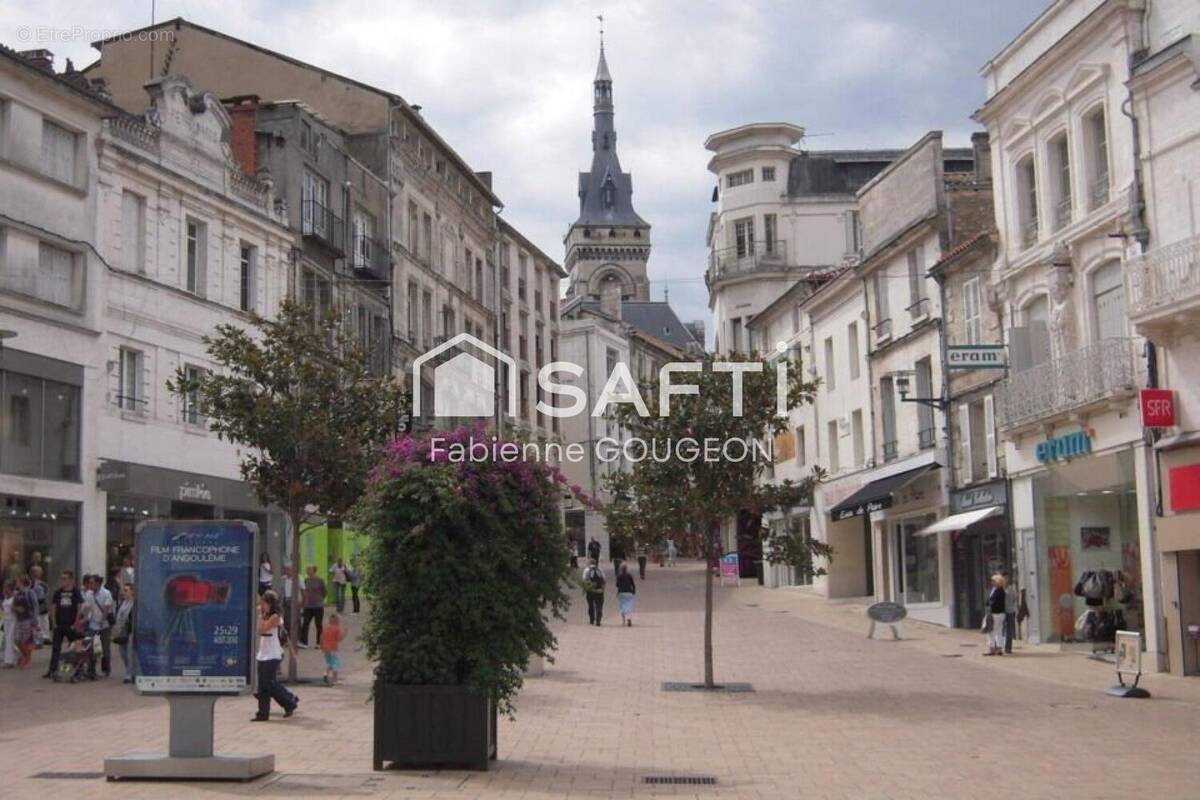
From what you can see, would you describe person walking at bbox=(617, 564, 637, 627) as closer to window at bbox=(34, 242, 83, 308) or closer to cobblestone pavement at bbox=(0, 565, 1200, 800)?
cobblestone pavement at bbox=(0, 565, 1200, 800)

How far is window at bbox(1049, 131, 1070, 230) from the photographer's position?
82.6 feet

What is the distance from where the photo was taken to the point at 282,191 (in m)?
37.1

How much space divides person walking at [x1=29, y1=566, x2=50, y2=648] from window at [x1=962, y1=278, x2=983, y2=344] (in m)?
18.6

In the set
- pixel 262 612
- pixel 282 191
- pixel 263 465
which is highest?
pixel 282 191

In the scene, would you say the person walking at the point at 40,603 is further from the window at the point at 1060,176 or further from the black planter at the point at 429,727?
the window at the point at 1060,176

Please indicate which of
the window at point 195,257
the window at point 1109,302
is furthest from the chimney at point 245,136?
the window at point 1109,302

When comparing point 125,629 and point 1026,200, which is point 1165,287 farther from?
point 125,629

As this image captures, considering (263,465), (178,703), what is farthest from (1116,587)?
(178,703)

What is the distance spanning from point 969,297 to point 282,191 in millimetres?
17796

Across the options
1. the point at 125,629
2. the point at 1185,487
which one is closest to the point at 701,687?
the point at 1185,487

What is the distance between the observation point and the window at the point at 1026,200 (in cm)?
2669

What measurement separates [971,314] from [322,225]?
18151 millimetres

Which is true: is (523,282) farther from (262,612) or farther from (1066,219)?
(262,612)

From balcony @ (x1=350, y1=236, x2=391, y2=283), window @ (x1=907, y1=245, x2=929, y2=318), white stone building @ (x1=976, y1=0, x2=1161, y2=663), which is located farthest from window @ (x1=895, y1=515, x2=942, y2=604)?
balcony @ (x1=350, y1=236, x2=391, y2=283)
